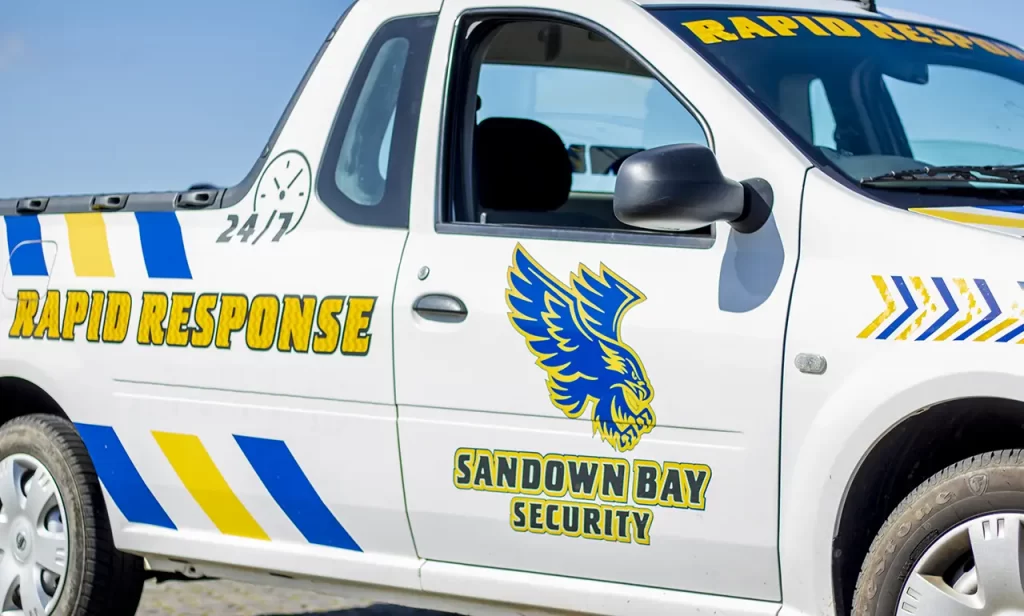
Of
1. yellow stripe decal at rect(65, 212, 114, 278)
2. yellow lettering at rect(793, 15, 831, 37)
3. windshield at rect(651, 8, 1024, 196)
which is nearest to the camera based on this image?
windshield at rect(651, 8, 1024, 196)

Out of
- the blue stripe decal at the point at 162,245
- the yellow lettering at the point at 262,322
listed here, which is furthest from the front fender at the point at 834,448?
the blue stripe decal at the point at 162,245

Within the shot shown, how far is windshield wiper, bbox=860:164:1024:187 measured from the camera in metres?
3.30

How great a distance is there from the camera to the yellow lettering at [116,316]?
14.5 ft

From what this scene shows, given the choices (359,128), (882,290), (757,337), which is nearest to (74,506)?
(359,128)

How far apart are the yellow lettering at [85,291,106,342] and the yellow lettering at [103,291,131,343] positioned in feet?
0.09

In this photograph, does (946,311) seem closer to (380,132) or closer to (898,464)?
(898,464)

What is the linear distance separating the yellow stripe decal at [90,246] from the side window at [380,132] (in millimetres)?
787

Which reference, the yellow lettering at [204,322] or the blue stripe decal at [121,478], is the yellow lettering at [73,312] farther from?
the yellow lettering at [204,322]

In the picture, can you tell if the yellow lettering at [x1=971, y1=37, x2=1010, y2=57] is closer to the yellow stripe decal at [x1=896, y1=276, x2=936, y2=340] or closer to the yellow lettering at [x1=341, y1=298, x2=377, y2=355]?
the yellow stripe decal at [x1=896, y1=276, x2=936, y2=340]

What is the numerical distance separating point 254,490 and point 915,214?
193 cm

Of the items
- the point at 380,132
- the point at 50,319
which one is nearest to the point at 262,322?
the point at 380,132

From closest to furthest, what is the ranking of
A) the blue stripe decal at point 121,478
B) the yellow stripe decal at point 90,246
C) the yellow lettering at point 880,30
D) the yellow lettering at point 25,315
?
the yellow lettering at point 880,30
the blue stripe decal at point 121,478
the yellow stripe decal at point 90,246
the yellow lettering at point 25,315

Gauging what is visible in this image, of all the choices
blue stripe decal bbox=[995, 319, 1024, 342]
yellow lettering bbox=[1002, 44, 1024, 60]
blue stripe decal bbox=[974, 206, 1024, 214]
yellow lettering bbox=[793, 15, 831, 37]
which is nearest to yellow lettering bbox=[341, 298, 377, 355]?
yellow lettering bbox=[793, 15, 831, 37]

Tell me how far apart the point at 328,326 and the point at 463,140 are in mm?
584
